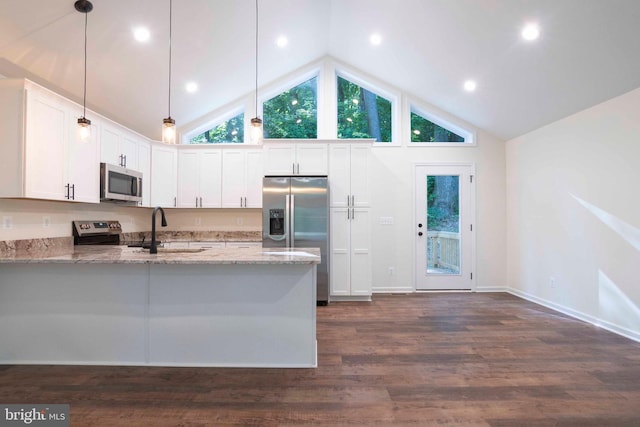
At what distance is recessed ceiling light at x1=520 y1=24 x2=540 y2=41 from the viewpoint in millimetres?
2947

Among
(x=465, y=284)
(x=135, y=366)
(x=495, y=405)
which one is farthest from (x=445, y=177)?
(x=135, y=366)

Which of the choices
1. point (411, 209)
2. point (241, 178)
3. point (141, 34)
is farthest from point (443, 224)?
point (141, 34)

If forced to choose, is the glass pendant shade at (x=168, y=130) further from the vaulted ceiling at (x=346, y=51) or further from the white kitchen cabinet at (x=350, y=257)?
the white kitchen cabinet at (x=350, y=257)

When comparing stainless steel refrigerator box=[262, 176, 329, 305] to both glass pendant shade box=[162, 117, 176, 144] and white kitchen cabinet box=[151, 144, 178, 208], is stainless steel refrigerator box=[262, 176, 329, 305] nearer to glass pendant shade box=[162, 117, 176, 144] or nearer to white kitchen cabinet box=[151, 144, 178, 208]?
white kitchen cabinet box=[151, 144, 178, 208]

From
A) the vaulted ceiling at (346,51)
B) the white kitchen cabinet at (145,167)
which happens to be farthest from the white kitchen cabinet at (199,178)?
the vaulted ceiling at (346,51)

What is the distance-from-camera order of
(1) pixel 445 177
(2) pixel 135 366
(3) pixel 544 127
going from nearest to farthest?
1. (2) pixel 135 366
2. (3) pixel 544 127
3. (1) pixel 445 177

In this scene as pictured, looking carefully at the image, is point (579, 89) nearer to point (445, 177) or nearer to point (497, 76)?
point (497, 76)

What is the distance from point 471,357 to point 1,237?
4.20 metres

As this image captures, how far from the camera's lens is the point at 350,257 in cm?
459

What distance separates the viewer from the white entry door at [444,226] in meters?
5.16

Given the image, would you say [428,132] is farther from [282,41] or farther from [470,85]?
[282,41]

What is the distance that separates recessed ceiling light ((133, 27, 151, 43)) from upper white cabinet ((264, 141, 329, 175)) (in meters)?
1.90

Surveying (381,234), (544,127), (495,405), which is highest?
(544,127)

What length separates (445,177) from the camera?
5.26 meters
